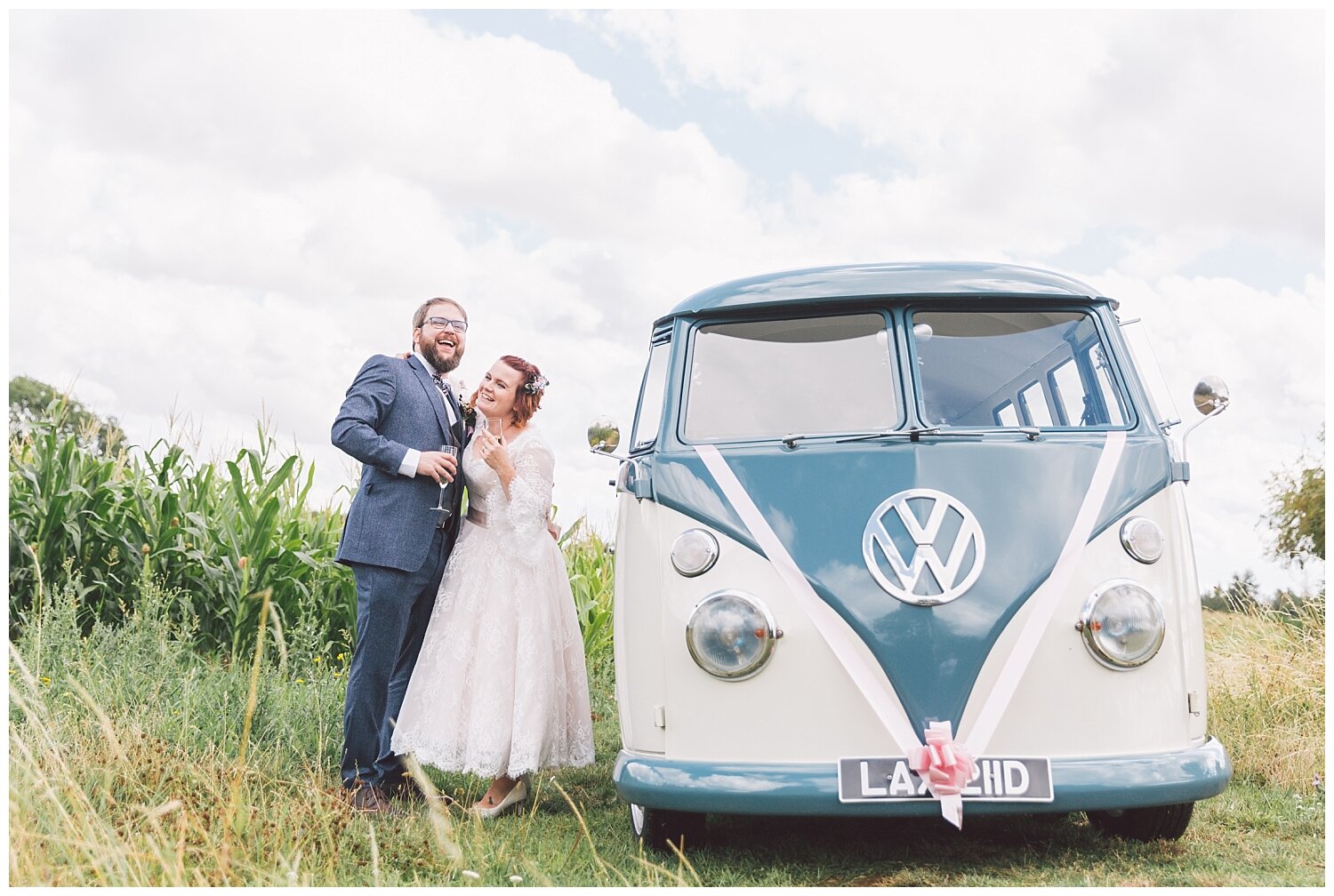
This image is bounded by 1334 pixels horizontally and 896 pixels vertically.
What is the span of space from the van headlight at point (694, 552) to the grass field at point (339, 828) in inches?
36.1

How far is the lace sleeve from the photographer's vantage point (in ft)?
15.0

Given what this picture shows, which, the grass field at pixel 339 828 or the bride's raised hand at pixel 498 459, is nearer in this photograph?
the grass field at pixel 339 828

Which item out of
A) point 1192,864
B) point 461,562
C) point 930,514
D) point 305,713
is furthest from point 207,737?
point 1192,864

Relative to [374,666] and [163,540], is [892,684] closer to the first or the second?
[374,666]

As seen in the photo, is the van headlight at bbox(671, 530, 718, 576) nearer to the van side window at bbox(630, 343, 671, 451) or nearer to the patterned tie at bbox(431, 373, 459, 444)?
the van side window at bbox(630, 343, 671, 451)

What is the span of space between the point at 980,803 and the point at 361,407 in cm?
291

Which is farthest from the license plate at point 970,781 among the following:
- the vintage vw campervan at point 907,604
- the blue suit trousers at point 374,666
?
the blue suit trousers at point 374,666

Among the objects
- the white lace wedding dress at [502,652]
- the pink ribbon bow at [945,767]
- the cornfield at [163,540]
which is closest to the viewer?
the pink ribbon bow at [945,767]

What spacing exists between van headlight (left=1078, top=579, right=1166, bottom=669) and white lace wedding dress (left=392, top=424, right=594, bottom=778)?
7.38 feet

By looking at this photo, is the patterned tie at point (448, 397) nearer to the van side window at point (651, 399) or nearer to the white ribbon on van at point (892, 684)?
the van side window at point (651, 399)

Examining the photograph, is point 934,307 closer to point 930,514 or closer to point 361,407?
point 930,514

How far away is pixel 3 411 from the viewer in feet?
16.1

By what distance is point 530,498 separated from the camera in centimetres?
457

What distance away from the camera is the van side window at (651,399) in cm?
420
